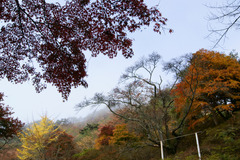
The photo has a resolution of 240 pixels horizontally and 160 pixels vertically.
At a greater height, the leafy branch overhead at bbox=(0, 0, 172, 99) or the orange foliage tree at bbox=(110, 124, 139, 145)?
the leafy branch overhead at bbox=(0, 0, 172, 99)

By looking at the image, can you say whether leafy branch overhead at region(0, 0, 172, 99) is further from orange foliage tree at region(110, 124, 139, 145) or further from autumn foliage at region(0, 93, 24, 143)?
orange foliage tree at region(110, 124, 139, 145)

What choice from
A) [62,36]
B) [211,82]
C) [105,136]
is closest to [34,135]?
[105,136]

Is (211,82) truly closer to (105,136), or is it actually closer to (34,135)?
(105,136)

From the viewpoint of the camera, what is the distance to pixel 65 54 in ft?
11.0

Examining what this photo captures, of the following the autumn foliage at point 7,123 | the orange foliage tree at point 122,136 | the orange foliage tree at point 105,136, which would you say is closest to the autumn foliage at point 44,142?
the autumn foliage at point 7,123

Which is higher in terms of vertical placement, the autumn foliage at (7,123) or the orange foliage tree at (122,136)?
the autumn foliage at (7,123)

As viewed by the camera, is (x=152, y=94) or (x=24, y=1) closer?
(x=24, y=1)

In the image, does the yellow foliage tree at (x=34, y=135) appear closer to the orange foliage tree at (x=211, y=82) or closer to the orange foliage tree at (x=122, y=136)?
the orange foliage tree at (x=122, y=136)

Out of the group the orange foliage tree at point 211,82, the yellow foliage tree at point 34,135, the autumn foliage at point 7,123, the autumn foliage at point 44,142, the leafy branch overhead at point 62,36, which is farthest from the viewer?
the yellow foliage tree at point 34,135

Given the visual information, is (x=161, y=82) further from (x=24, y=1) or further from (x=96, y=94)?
(x=24, y=1)

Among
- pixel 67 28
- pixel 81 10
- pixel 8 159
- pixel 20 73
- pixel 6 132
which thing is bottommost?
pixel 8 159

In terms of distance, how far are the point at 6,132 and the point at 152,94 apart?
9554mm

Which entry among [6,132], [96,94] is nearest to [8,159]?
[6,132]

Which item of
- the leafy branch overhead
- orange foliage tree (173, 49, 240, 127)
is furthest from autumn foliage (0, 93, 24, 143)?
orange foliage tree (173, 49, 240, 127)
